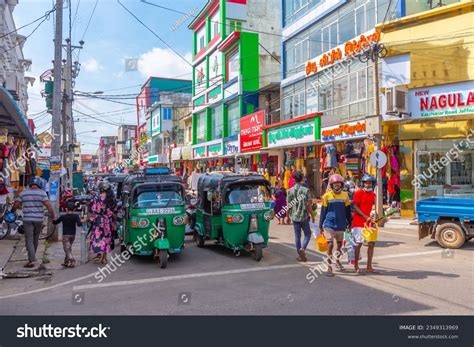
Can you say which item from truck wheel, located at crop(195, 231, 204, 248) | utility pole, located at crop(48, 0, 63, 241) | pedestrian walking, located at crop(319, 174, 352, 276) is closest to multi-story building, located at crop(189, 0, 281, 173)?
utility pole, located at crop(48, 0, 63, 241)

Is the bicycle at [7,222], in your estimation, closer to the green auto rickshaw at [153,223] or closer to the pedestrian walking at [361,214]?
the green auto rickshaw at [153,223]

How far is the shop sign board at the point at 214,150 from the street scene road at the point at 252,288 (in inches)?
983

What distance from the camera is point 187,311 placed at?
19.7 feet

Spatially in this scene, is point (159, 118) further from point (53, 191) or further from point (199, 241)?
point (199, 241)

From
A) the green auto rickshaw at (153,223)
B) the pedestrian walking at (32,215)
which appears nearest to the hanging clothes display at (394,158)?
the green auto rickshaw at (153,223)

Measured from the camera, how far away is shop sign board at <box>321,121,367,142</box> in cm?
1789

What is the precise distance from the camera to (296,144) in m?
22.8

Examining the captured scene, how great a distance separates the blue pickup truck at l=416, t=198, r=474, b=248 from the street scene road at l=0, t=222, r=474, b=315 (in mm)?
434

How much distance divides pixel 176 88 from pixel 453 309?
2545 inches

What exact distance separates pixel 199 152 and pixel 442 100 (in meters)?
A: 27.2

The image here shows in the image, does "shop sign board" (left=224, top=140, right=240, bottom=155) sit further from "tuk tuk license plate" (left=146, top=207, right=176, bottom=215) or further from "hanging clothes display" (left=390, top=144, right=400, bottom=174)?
"tuk tuk license plate" (left=146, top=207, right=176, bottom=215)

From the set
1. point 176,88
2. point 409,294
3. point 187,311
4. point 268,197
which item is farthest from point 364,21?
point 176,88

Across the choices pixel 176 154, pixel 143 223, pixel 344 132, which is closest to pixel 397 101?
pixel 344 132
